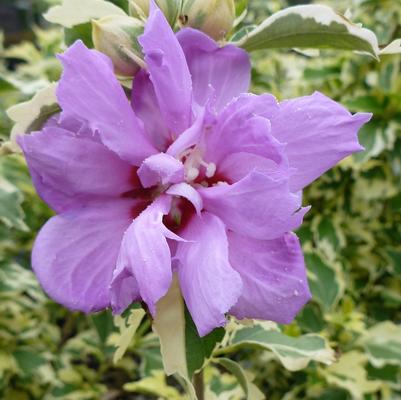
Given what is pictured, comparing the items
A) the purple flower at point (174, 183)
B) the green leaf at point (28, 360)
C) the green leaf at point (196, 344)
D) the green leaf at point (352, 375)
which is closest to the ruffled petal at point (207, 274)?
the purple flower at point (174, 183)

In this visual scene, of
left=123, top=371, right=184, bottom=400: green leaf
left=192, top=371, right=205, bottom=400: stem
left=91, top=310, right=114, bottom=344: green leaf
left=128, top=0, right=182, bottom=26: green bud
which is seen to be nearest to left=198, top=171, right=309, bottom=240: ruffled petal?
left=128, top=0, right=182, bottom=26: green bud

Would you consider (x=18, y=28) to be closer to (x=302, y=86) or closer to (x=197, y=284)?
(x=302, y=86)

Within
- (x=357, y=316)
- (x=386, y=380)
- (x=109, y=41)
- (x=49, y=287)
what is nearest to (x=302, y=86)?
(x=357, y=316)

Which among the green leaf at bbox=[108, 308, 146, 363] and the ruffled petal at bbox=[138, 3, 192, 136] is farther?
the green leaf at bbox=[108, 308, 146, 363]

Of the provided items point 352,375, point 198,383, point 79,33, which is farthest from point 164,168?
point 352,375

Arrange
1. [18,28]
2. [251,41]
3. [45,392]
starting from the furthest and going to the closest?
[18,28], [45,392], [251,41]

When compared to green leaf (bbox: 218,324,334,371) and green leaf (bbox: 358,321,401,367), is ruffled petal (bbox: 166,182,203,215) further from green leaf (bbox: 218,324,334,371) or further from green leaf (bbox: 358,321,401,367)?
green leaf (bbox: 358,321,401,367)
